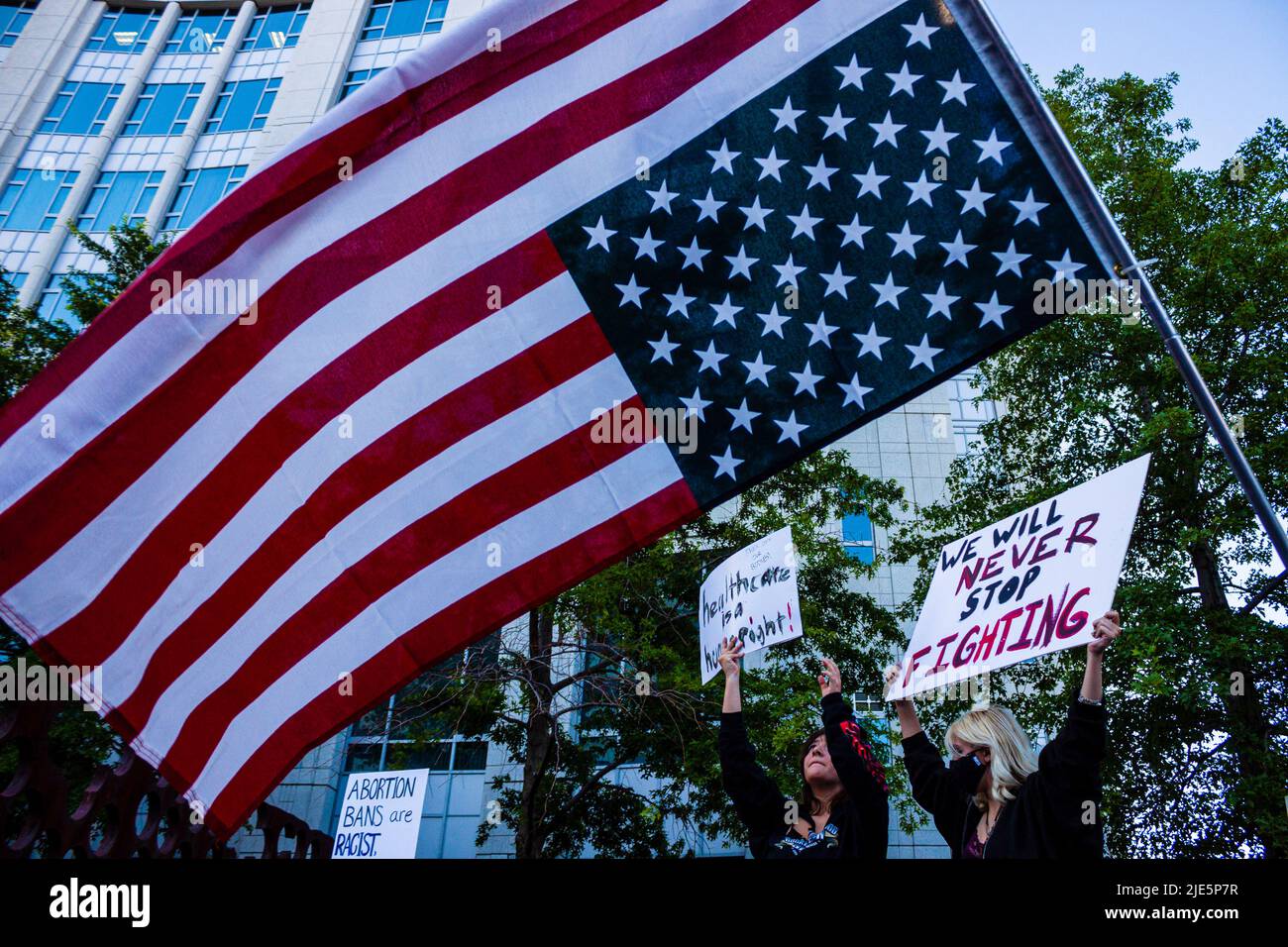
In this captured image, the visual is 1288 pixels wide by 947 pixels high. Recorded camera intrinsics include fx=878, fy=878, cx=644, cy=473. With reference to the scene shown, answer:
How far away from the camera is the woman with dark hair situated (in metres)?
4.09

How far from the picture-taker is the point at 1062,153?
10.9 feet

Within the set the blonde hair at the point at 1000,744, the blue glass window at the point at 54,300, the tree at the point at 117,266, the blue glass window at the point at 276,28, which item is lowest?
the blonde hair at the point at 1000,744

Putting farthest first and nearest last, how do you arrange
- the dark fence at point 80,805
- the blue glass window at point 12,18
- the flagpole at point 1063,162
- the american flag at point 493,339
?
the blue glass window at point 12,18, the dark fence at point 80,805, the american flag at point 493,339, the flagpole at point 1063,162

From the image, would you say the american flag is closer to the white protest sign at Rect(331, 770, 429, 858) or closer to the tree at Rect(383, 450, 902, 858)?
the white protest sign at Rect(331, 770, 429, 858)

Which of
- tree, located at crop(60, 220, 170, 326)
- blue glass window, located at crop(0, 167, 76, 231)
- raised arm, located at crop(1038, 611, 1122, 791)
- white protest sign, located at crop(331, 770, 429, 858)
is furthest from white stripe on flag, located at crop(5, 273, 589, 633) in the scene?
blue glass window, located at crop(0, 167, 76, 231)

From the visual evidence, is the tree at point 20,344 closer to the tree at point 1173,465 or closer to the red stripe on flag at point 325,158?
the red stripe on flag at point 325,158

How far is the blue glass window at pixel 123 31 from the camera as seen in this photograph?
3666 centimetres

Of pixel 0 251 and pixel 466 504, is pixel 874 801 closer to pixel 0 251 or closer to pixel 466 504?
pixel 466 504

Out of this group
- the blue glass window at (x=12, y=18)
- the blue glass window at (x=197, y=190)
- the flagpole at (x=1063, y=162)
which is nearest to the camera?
the flagpole at (x=1063, y=162)

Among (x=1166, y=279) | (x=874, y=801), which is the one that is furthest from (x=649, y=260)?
(x=1166, y=279)

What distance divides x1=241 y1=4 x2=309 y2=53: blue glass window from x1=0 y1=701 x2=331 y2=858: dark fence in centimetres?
3758

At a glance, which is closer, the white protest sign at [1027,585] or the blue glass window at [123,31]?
the white protest sign at [1027,585]

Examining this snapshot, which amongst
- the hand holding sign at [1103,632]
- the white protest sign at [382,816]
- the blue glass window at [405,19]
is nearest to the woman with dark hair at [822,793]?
the hand holding sign at [1103,632]

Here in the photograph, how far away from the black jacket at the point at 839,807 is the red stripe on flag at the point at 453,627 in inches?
54.8
